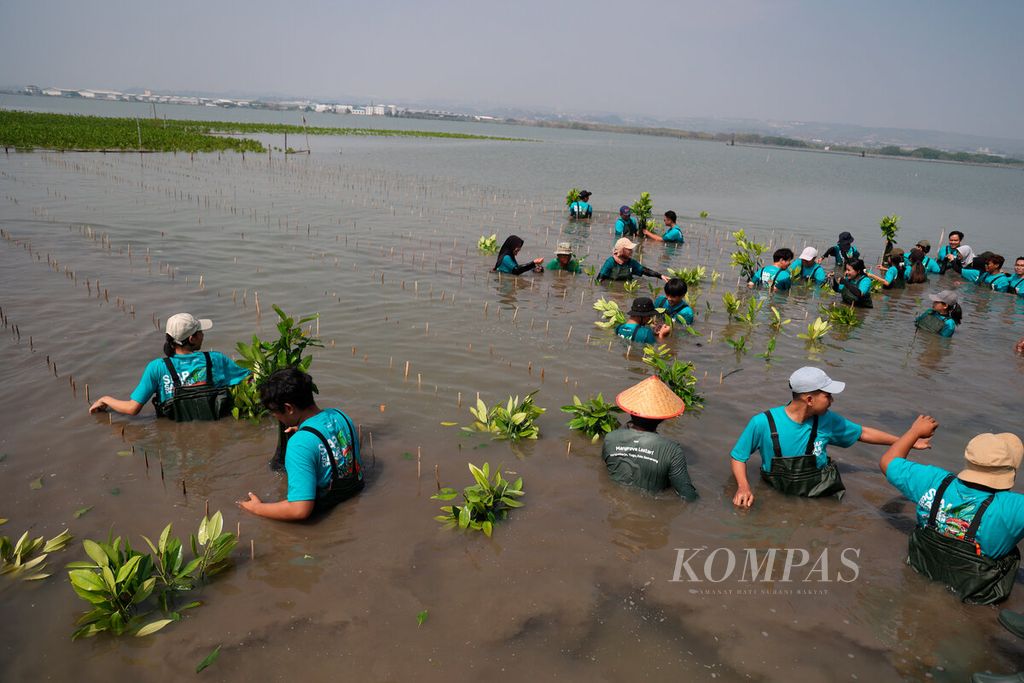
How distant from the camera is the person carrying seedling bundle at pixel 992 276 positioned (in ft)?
Answer: 52.6

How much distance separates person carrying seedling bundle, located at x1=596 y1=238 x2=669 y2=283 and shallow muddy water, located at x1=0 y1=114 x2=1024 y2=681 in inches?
16.4

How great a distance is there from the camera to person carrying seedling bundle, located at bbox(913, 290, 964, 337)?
11195 mm

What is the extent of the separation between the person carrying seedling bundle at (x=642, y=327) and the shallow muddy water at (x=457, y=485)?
0.42 metres

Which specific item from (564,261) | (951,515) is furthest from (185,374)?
(564,261)

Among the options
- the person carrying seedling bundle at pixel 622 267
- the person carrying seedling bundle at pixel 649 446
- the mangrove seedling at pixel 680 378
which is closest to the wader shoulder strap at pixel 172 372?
the person carrying seedling bundle at pixel 649 446

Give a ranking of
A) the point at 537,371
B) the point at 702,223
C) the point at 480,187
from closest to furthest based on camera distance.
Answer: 1. the point at 537,371
2. the point at 702,223
3. the point at 480,187

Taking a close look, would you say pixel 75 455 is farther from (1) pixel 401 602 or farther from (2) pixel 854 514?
(2) pixel 854 514

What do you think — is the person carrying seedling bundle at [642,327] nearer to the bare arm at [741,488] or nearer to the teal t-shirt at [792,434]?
the teal t-shirt at [792,434]

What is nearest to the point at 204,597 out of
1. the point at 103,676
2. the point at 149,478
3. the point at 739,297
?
the point at 103,676

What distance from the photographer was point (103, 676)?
3.75m

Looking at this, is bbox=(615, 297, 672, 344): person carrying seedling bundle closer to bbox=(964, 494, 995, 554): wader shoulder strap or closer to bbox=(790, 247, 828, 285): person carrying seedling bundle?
bbox=(964, 494, 995, 554): wader shoulder strap

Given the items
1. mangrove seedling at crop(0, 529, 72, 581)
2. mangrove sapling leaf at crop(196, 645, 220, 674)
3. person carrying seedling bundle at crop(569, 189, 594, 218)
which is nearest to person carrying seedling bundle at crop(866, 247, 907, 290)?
person carrying seedling bundle at crop(569, 189, 594, 218)

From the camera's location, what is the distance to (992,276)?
1666 cm

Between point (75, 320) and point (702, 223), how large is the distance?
71.3 feet
